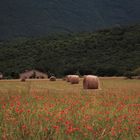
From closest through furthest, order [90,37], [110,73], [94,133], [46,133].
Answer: [46,133]
[94,133]
[110,73]
[90,37]

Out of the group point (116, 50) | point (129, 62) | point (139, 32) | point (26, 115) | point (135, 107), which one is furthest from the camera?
point (139, 32)

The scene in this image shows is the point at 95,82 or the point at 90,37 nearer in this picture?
the point at 95,82

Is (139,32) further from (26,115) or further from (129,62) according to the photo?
(26,115)

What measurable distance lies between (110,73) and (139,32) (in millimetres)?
39660

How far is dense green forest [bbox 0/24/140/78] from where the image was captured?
88.4m

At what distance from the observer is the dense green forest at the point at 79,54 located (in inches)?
3479

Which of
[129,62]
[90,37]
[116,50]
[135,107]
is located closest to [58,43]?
[90,37]

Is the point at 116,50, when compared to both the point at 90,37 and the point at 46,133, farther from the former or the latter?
the point at 46,133

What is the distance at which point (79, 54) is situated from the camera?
10844 centimetres

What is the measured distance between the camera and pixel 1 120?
7699mm

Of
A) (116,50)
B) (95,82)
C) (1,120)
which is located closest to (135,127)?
(1,120)

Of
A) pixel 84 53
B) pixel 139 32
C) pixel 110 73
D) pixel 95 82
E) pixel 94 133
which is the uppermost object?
A: pixel 139 32

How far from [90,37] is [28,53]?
77.6 ft

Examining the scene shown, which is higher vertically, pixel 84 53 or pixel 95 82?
pixel 84 53
